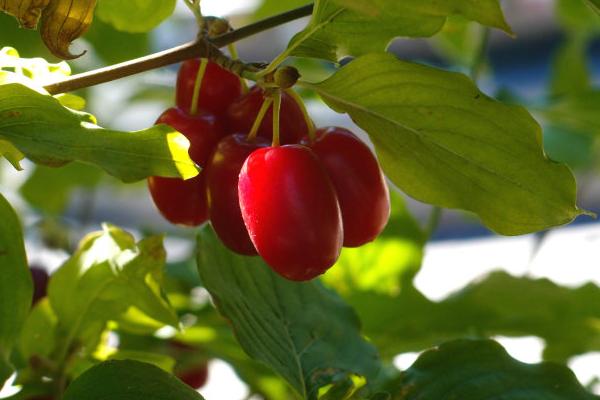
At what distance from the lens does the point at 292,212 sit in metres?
0.43

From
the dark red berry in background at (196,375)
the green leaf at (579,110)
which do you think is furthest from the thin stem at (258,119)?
the green leaf at (579,110)

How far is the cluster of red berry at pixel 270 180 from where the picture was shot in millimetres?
428

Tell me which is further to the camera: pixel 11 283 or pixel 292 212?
pixel 11 283

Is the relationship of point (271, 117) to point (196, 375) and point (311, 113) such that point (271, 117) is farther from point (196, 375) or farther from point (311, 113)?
point (311, 113)

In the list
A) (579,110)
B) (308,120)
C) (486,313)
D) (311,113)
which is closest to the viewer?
(308,120)

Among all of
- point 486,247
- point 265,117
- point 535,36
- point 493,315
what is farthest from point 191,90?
point 535,36

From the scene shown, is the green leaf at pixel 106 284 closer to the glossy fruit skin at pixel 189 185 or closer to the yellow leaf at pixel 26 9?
the glossy fruit skin at pixel 189 185

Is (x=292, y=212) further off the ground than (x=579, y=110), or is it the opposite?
(x=292, y=212)

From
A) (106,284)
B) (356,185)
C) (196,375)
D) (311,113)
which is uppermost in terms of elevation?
(356,185)

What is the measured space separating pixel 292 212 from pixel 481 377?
0.17 m

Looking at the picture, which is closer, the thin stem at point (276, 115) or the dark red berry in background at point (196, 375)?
the thin stem at point (276, 115)

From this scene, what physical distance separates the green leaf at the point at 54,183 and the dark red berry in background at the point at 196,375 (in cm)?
35

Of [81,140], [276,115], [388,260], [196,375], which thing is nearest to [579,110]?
[388,260]

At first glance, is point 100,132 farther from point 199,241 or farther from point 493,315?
point 493,315
